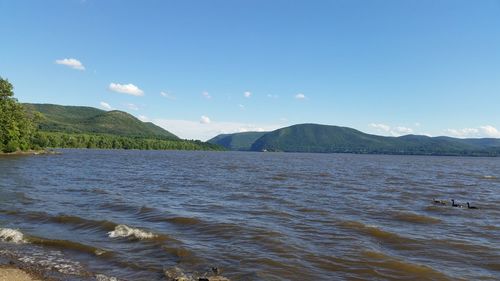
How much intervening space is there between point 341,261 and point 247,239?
6146 millimetres

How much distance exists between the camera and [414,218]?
3216 cm

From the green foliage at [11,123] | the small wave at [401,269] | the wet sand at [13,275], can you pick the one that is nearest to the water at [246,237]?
the small wave at [401,269]

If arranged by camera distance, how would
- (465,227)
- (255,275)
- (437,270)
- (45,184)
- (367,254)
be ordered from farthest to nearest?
(45,184), (465,227), (367,254), (437,270), (255,275)

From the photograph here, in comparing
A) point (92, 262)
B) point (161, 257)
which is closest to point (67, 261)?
point (92, 262)

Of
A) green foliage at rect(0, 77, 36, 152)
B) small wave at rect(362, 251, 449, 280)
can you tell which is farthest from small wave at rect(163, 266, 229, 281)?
green foliage at rect(0, 77, 36, 152)

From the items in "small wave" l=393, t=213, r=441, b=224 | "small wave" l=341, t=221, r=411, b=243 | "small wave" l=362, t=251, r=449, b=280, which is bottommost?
"small wave" l=362, t=251, r=449, b=280

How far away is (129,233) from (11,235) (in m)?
6.38

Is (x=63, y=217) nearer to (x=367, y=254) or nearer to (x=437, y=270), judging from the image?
(x=367, y=254)

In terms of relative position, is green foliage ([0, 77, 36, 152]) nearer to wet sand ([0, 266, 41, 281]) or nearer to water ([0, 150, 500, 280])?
water ([0, 150, 500, 280])

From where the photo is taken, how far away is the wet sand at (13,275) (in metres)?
15.2

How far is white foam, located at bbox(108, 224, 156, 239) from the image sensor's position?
23380 millimetres

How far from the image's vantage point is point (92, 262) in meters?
18.5

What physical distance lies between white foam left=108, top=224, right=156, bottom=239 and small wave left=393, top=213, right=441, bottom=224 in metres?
19.9

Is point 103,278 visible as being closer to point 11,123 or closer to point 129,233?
point 129,233
